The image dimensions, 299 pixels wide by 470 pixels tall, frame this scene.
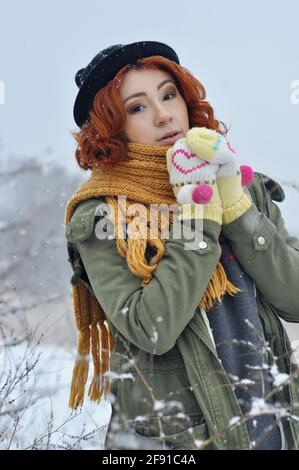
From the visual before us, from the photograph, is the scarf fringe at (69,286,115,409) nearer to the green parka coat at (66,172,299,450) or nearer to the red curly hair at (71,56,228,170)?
the green parka coat at (66,172,299,450)

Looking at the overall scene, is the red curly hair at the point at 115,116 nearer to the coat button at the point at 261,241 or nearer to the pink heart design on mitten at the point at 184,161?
the pink heart design on mitten at the point at 184,161

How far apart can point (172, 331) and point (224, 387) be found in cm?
24

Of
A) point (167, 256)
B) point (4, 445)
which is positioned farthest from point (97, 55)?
point (4, 445)

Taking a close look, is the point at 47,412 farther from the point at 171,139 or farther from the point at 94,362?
the point at 171,139

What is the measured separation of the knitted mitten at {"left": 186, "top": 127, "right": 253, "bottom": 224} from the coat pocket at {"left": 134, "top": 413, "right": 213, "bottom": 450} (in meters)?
0.63

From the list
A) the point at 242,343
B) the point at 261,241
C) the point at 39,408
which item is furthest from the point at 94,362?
the point at 39,408

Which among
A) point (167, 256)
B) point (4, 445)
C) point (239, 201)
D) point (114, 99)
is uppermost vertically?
point (114, 99)

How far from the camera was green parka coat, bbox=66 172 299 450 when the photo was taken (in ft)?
5.99

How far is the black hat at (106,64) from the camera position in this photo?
7.33 ft

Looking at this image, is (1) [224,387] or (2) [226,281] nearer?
(1) [224,387]

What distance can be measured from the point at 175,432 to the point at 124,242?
0.60 m

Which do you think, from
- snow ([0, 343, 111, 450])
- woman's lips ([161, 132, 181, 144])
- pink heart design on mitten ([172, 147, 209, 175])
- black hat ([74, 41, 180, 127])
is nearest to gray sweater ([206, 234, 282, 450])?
pink heart design on mitten ([172, 147, 209, 175])

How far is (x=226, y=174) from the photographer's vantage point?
6.53ft
